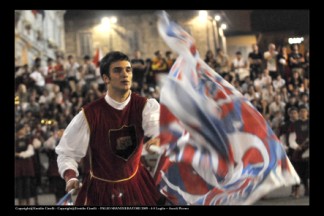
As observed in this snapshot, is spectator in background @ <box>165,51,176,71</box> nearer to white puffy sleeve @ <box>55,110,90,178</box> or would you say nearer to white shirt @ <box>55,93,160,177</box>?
white shirt @ <box>55,93,160,177</box>

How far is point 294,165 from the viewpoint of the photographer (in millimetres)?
4207

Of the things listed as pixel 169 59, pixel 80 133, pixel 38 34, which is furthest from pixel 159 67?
pixel 38 34

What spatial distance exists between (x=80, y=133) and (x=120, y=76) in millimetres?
549

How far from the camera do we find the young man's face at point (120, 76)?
4047 millimetres

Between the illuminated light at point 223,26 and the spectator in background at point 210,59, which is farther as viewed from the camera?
the illuminated light at point 223,26

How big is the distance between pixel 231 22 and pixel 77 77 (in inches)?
54.6

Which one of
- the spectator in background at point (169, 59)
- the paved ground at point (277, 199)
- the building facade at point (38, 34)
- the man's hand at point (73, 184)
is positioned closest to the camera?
the man's hand at point (73, 184)

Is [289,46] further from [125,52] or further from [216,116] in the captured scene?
[125,52]

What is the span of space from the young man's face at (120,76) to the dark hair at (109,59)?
0.10 feet

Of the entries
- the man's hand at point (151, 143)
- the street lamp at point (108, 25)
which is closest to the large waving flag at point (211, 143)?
the man's hand at point (151, 143)

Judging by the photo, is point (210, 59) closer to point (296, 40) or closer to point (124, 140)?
point (296, 40)

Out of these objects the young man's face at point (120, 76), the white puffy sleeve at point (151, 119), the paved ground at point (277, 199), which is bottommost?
the paved ground at point (277, 199)

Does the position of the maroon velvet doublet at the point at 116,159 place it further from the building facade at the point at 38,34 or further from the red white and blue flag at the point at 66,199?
the building facade at the point at 38,34

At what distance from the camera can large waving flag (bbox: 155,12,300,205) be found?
157 inches
